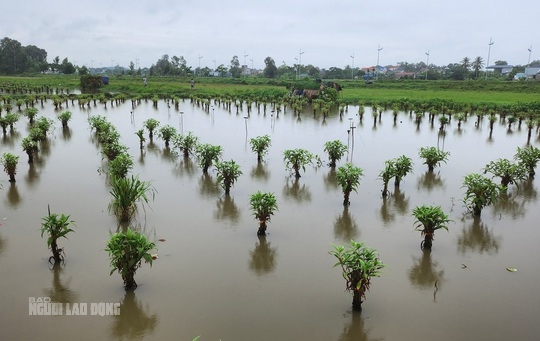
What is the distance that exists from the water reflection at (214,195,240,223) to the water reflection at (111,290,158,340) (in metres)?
3.53

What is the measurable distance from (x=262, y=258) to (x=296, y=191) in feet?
13.7

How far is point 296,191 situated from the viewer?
11.6 metres

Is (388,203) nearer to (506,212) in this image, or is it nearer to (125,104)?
(506,212)

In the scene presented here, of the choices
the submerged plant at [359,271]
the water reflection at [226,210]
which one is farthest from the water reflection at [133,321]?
the water reflection at [226,210]

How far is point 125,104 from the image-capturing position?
34562 millimetres

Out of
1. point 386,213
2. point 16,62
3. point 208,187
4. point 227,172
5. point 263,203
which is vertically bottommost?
point 386,213

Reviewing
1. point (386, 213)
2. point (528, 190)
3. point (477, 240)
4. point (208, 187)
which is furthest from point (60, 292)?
point (528, 190)

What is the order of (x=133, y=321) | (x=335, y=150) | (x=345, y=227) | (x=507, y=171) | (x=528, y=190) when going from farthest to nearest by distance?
(x=335, y=150), (x=528, y=190), (x=507, y=171), (x=345, y=227), (x=133, y=321)

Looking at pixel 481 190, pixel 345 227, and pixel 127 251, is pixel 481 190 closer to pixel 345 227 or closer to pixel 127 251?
pixel 345 227

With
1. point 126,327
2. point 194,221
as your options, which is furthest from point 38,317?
point 194,221

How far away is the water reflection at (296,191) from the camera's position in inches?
435

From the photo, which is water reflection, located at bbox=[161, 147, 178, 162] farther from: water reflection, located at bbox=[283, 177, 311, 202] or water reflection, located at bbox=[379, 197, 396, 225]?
water reflection, located at bbox=[379, 197, 396, 225]

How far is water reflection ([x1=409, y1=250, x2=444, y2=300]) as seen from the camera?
6840mm

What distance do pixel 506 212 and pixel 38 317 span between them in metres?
9.85
